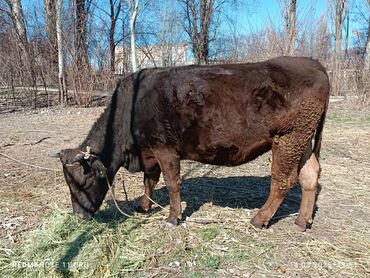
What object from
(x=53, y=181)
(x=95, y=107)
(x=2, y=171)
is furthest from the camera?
(x=95, y=107)

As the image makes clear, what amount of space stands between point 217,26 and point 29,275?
23307 mm

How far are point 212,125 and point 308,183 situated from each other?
57.8 inches

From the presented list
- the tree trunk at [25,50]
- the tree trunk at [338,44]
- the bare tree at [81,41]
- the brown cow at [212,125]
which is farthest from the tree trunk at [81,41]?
the tree trunk at [338,44]

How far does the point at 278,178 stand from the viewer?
13.8 ft

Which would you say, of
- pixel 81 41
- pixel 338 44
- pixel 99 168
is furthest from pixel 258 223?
pixel 338 44

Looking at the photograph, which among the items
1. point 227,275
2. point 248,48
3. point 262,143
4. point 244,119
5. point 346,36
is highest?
point 346,36

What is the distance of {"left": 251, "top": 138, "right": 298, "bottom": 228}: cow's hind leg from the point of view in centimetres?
409

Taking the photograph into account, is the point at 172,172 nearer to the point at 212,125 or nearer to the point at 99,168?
the point at 212,125

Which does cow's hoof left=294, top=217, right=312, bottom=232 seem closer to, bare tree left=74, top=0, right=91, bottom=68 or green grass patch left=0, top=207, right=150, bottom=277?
green grass patch left=0, top=207, right=150, bottom=277

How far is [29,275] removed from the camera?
10.8ft

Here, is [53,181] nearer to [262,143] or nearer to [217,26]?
[262,143]

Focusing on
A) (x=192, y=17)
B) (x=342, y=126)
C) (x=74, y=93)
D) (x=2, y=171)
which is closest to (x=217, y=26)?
(x=192, y=17)

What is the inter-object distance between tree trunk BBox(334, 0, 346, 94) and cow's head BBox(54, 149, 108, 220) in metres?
17.3

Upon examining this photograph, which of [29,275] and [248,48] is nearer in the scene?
[29,275]
